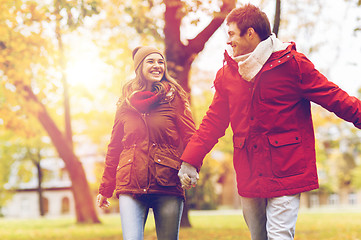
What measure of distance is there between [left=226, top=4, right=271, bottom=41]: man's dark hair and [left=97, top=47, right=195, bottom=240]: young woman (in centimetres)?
93

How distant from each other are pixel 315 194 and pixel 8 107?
54161 millimetres

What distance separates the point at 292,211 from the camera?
3.06 m

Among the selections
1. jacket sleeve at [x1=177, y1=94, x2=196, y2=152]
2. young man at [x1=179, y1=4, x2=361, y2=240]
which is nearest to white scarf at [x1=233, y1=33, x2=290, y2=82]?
young man at [x1=179, y1=4, x2=361, y2=240]

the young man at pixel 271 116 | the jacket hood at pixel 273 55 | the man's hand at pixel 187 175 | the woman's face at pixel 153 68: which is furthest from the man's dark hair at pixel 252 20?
the man's hand at pixel 187 175

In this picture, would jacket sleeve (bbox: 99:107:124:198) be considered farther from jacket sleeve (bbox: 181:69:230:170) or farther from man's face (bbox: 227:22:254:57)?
man's face (bbox: 227:22:254:57)

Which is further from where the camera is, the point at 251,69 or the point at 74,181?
the point at 74,181

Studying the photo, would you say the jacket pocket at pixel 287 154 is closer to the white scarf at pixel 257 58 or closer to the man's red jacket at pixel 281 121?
the man's red jacket at pixel 281 121

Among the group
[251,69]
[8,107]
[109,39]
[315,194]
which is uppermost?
[109,39]

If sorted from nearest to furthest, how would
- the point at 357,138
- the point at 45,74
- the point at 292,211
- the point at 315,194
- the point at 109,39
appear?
1. the point at 292,211
2. the point at 45,74
3. the point at 109,39
4. the point at 357,138
5. the point at 315,194

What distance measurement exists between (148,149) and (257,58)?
1.18 metres

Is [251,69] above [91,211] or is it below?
above

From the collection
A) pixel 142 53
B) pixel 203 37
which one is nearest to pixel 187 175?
pixel 142 53

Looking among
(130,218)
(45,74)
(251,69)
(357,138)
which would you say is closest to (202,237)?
(45,74)

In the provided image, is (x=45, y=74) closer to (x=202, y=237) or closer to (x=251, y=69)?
(x=202, y=237)
